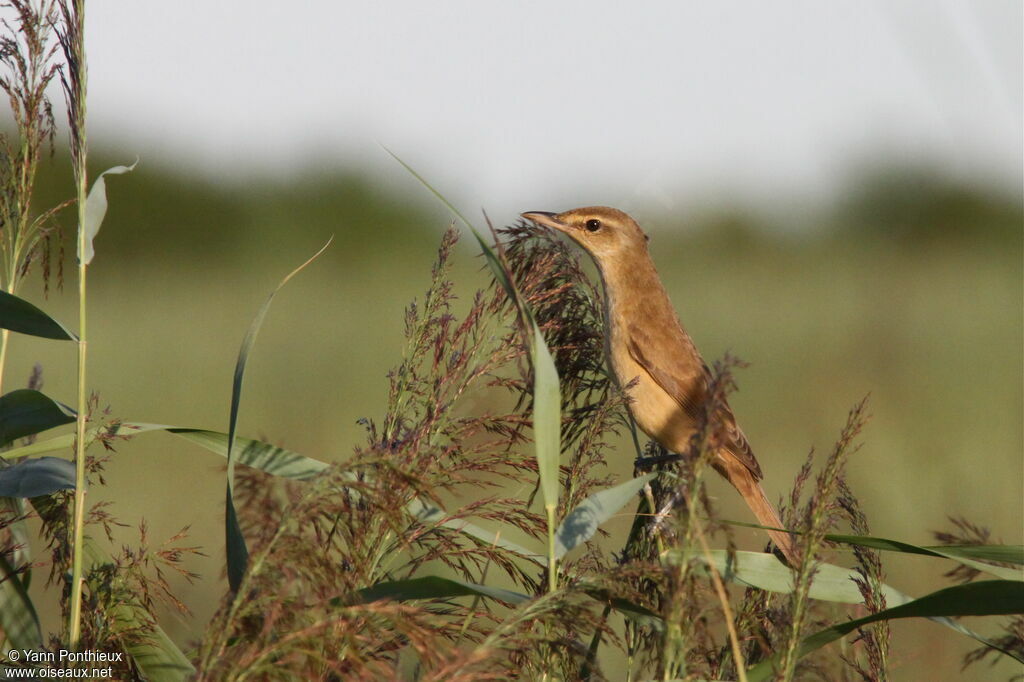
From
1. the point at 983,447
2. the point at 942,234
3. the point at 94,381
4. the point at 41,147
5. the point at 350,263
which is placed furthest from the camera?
the point at 350,263

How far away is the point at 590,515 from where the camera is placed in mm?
1592

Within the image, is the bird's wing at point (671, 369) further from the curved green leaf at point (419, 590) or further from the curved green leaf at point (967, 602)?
the curved green leaf at point (419, 590)

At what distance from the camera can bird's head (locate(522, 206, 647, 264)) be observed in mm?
3574

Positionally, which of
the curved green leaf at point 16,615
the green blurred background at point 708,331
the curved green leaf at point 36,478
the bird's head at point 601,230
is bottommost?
the green blurred background at point 708,331

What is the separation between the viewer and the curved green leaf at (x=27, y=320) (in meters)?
1.63

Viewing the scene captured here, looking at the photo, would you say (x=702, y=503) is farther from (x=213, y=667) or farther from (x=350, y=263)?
(x=350, y=263)

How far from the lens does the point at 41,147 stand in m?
1.90

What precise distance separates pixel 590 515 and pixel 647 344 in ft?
6.21

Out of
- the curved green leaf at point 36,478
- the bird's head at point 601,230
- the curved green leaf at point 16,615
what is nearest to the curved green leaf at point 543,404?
the curved green leaf at point 36,478

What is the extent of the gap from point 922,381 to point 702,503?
7.65 m

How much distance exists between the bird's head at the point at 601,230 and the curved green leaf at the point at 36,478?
2108 mm

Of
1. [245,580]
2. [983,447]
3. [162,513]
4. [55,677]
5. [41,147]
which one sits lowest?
[162,513]

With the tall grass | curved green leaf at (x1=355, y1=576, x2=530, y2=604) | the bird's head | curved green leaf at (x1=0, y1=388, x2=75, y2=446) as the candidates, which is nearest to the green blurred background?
the bird's head

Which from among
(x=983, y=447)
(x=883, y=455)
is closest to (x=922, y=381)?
(x=983, y=447)
